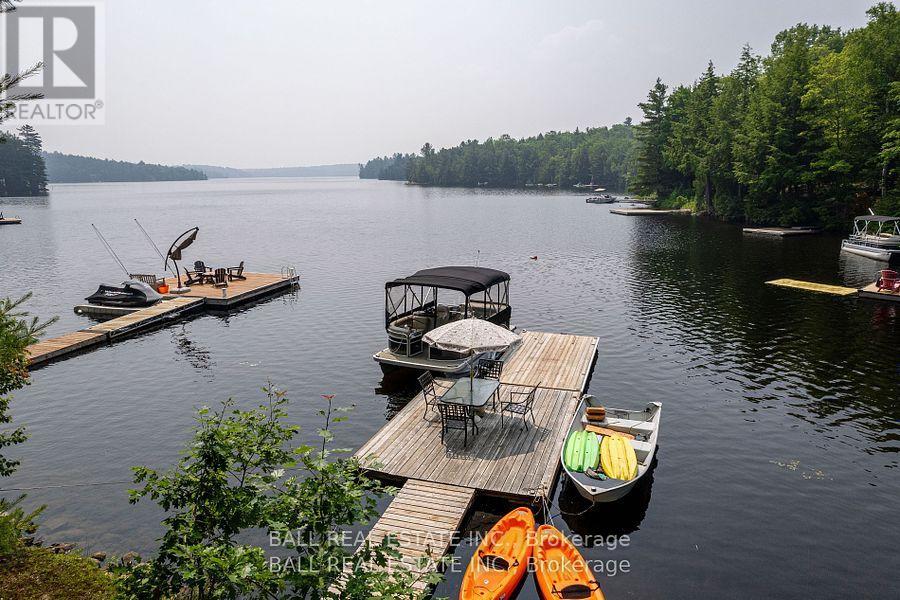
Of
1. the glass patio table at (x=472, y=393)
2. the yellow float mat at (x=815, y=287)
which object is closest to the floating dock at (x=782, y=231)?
the yellow float mat at (x=815, y=287)

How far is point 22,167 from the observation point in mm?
190250

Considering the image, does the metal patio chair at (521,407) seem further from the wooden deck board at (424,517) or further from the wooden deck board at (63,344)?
the wooden deck board at (63,344)

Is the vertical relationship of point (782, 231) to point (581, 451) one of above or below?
above

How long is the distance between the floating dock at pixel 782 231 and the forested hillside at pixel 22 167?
20889 centimetres

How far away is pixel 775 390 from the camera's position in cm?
2383

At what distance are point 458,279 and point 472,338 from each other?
24.1 feet

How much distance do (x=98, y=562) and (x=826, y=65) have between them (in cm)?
8668

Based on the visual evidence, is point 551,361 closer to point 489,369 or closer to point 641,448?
point 489,369

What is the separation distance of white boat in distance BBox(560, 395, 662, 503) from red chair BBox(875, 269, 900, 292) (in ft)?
95.7

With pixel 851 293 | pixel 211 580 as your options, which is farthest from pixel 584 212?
pixel 211 580

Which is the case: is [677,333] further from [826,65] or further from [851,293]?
[826,65]

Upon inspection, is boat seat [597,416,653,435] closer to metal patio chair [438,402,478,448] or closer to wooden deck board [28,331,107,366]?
metal patio chair [438,402,478,448]

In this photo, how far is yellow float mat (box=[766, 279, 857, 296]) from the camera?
40.0 metres

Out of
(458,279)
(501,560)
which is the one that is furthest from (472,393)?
(458,279)
